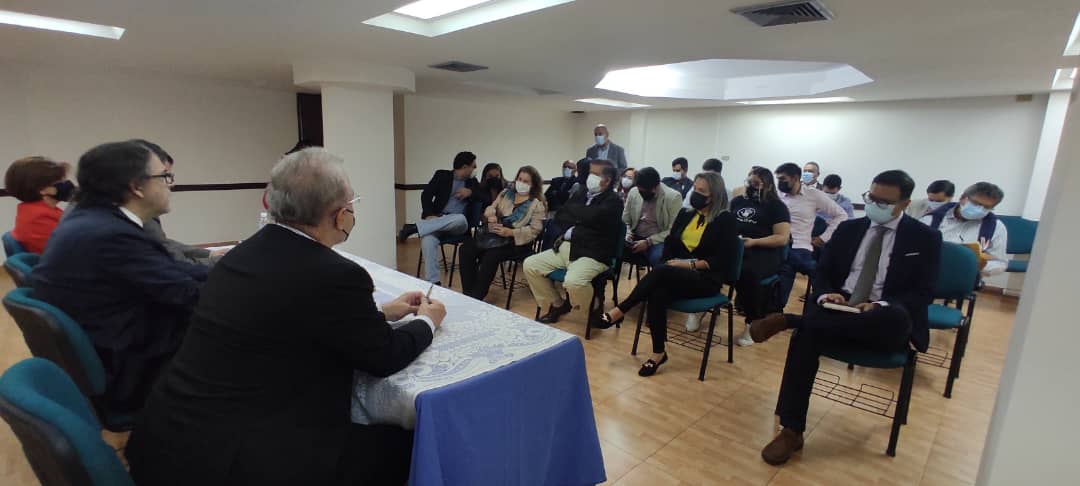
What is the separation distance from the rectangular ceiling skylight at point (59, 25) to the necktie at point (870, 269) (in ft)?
15.4

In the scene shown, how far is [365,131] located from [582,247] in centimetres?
253

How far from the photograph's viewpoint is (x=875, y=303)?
231cm

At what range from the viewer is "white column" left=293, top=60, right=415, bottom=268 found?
4578mm

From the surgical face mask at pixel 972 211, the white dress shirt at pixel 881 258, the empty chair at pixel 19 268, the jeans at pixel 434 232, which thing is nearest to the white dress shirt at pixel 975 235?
the surgical face mask at pixel 972 211

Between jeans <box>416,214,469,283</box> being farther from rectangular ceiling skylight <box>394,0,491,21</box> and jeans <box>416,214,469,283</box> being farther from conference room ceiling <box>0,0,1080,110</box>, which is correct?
rectangular ceiling skylight <box>394,0,491,21</box>

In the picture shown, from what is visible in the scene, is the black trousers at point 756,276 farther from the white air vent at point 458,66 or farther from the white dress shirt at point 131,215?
the white dress shirt at point 131,215

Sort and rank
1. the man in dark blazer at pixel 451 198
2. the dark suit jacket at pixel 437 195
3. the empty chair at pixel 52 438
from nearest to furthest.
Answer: the empty chair at pixel 52 438, the man in dark blazer at pixel 451 198, the dark suit jacket at pixel 437 195

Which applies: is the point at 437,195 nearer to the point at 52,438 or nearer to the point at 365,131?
the point at 365,131

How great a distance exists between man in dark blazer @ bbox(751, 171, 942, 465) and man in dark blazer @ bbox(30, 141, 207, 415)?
246 centimetres

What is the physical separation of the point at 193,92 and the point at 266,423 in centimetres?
629

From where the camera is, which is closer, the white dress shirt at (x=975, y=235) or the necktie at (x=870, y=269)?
the necktie at (x=870, y=269)

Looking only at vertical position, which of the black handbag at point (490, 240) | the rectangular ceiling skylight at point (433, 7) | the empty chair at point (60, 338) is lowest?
the black handbag at point (490, 240)

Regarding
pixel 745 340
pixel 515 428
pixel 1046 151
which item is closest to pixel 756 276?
pixel 745 340

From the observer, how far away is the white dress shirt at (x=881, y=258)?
8.09 feet
